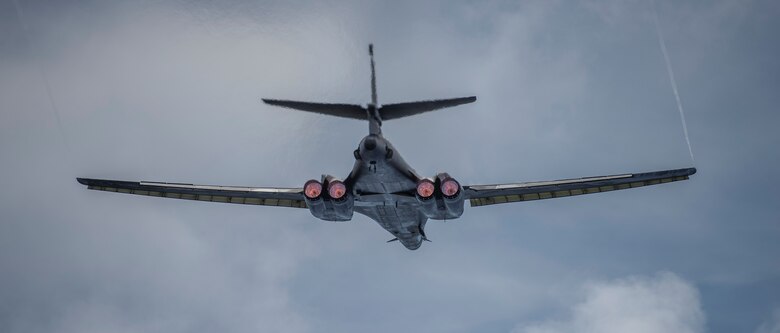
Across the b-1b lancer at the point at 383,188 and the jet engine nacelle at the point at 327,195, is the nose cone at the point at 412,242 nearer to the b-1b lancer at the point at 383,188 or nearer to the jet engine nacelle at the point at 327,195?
the b-1b lancer at the point at 383,188

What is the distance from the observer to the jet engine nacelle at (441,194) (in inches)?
1405

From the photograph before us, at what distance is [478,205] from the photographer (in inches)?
1715

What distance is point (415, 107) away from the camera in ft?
109

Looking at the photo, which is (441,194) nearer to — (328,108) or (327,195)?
(327,195)

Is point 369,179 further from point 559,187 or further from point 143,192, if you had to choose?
point 143,192

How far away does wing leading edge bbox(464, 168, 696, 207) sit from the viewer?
3812 cm

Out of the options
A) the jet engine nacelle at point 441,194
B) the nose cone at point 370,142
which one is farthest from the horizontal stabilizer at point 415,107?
the jet engine nacelle at point 441,194

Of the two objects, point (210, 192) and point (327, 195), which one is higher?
point (210, 192)

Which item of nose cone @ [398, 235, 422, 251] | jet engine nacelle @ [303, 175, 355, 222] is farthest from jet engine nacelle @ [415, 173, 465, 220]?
nose cone @ [398, 235, 422, 251]

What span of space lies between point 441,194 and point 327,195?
253 inches

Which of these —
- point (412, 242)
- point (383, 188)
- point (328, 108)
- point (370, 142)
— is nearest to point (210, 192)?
point (383, 188)

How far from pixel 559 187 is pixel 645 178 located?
506 cm

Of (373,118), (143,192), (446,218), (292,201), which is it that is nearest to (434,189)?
(446,218)

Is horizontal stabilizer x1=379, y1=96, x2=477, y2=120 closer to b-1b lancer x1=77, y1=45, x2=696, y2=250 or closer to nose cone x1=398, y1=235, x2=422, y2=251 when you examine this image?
b-1b lancer x1=77, y1=45, x2=696, y2=250
